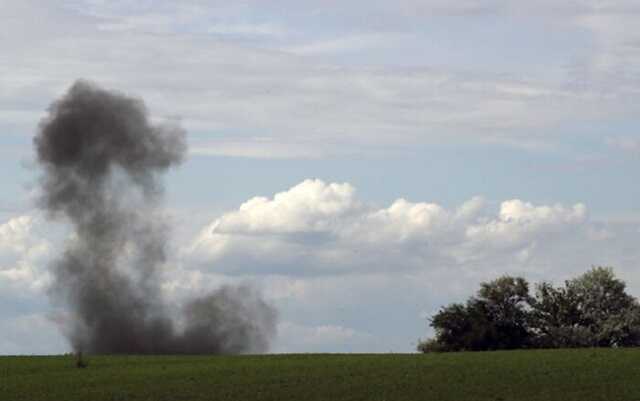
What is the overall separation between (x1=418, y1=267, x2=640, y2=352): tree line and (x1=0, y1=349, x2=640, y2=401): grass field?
105 feet

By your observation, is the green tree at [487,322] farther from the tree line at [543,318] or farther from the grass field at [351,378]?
the grass field at [351,378]

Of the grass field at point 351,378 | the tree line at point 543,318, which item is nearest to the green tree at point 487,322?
the tree line at point 543,318

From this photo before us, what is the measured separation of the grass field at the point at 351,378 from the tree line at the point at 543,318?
32012 mm

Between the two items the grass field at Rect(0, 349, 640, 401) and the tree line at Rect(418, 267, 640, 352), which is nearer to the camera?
the grass field at Rect(0, 349, 640, 401)

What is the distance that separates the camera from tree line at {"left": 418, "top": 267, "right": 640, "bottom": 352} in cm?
10969

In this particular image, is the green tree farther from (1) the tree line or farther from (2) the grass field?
(2) the grass field

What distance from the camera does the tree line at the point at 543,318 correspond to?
360 feet

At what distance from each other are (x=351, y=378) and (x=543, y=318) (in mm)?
56959

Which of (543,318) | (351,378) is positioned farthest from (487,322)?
(351,378)

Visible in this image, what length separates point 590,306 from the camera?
4643 inches

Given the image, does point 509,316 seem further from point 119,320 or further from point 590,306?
point 119,320

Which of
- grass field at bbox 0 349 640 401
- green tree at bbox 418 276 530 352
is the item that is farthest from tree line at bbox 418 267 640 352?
grass field at bbox 0 349 640 401

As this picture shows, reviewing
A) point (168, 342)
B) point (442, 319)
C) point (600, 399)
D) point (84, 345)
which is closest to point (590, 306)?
point (442, 319)

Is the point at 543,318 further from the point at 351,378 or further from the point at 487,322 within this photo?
the point at 351,378
